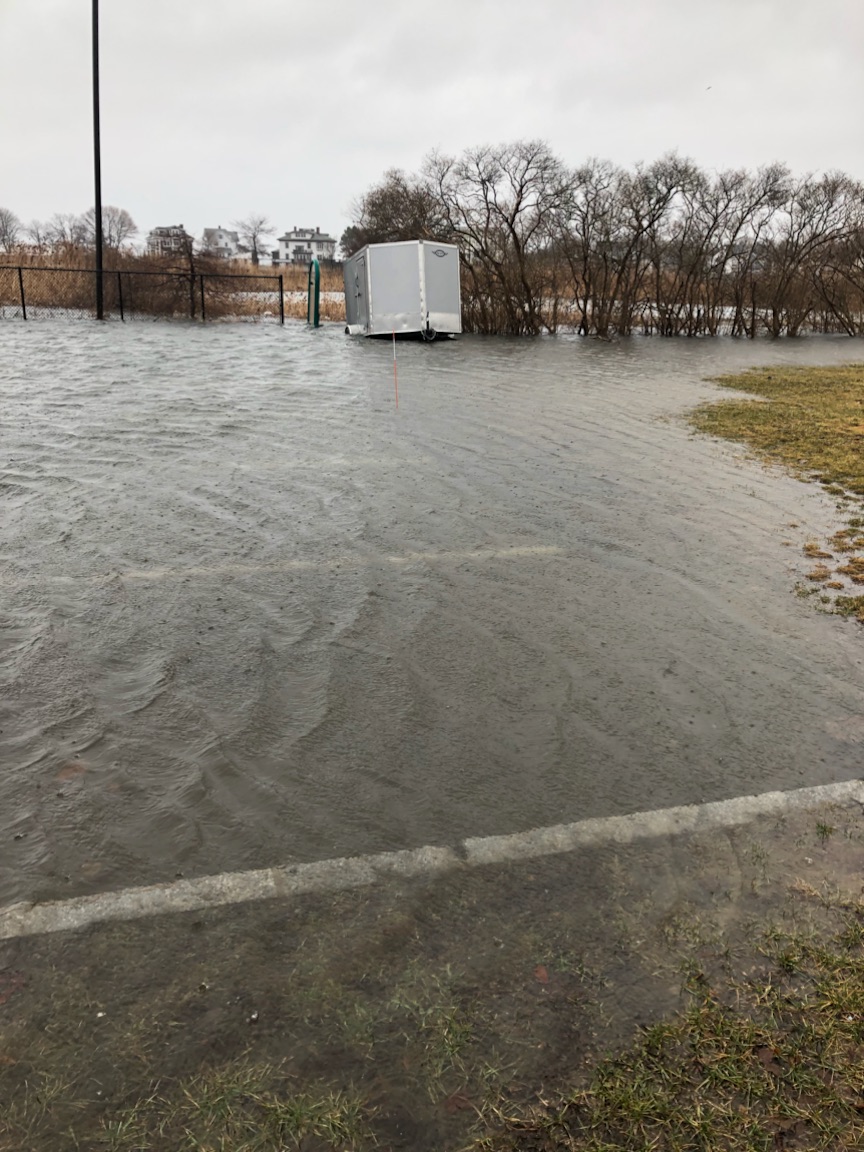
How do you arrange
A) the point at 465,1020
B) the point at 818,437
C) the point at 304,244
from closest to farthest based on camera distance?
the point at 465,1020, the point at 818,437, the point at 304,244

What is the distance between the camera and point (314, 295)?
92.8ft

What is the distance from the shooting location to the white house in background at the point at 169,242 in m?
29.8

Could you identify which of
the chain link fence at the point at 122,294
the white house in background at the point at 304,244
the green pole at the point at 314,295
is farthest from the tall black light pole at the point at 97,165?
the white house in background at the point at 304,244

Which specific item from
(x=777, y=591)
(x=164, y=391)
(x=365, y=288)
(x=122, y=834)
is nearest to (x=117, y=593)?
(x=122, y=834)

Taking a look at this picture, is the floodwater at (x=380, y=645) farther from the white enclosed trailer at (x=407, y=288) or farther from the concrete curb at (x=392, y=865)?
the white enclosed trailer at (x=407, y=288)

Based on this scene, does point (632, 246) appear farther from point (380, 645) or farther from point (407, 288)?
point (380, 645)

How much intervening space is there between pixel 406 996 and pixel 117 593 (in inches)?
123

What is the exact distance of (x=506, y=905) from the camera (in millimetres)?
2311

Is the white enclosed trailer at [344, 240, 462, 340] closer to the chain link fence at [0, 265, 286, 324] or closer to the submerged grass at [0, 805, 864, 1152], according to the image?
the chain link fence at [0, 265, 286, 324]

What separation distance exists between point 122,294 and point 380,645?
91.5 feet

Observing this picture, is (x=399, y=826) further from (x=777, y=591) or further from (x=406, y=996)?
(x=777, y=591)

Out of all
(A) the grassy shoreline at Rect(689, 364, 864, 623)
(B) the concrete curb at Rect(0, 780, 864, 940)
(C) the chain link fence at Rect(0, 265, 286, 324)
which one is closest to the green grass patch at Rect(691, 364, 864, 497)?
(A) the grassy shoreline at Rect(689, 364, 864, 623)

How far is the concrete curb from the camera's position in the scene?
224cm

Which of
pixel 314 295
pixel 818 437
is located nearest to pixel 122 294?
pixel 314 295
